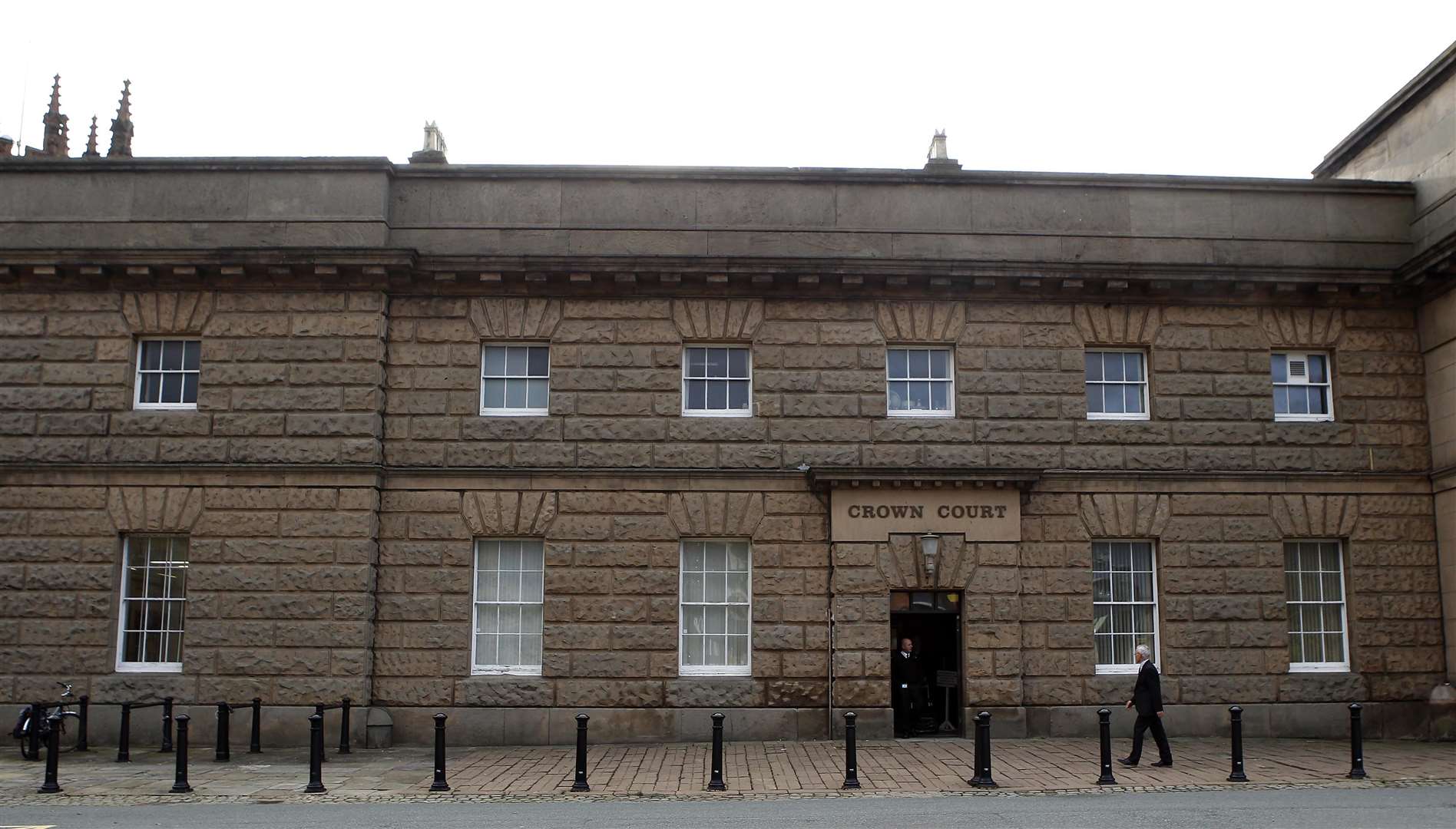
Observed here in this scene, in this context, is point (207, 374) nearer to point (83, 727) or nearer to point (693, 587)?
point (83, 727)

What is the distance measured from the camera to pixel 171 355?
757 inches

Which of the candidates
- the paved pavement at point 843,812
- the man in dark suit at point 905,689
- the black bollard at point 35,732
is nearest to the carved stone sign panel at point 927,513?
the man in dark suit at point 905,689

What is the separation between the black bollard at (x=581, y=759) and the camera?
14031 millimetres

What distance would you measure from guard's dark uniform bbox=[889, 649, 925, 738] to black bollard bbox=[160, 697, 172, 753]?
10.5 metres

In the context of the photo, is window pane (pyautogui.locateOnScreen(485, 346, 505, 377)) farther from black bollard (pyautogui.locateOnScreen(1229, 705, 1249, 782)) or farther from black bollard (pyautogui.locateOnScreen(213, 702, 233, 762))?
black bollard (pyautogui.locateOnScreen(1229, 705, 1249, 782))

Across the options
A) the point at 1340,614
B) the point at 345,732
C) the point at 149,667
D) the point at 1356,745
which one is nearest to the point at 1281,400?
the point at 1340,614

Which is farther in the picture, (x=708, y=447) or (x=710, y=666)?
(x=708, y=447)

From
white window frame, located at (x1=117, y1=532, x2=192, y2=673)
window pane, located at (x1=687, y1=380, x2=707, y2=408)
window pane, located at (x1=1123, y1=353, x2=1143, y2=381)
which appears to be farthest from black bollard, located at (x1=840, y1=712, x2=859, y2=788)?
white window frame, located at (x1=117, y1=532, x2=192, y2=673)

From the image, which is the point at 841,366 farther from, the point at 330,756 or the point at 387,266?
the point at 330,756

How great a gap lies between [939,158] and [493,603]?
1030 centimetres

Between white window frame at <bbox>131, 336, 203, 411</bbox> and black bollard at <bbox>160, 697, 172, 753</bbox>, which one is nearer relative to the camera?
black bollard at <bbox>160, 697, 172, 753</bbox>

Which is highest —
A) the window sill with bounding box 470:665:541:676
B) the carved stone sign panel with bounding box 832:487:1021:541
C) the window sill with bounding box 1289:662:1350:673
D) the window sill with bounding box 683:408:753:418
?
the window sill with bounding box 683:408:753:418

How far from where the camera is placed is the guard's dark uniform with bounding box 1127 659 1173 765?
15602mm

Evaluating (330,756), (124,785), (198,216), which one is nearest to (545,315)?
(198,216)
